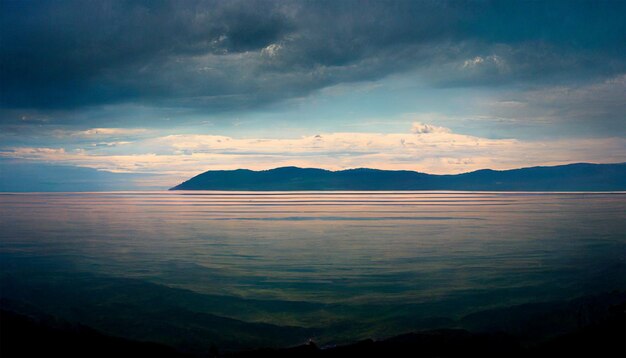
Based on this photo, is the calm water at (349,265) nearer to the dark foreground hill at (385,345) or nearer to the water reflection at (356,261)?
the water reflection at (356,261)

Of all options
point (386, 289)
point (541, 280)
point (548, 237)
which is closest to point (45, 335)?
point (386, 289)

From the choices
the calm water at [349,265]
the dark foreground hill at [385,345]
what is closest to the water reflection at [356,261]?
the calm water at [349,265]

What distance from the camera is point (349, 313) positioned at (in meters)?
13.4

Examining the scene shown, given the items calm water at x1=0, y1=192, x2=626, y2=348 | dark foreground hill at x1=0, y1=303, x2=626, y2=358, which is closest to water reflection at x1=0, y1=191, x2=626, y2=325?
calm water at x1=0, y1=192, x2=626, y2=348

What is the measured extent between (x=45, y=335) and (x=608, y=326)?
13.2 meters

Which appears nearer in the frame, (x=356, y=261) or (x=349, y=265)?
(x=349, y=265)

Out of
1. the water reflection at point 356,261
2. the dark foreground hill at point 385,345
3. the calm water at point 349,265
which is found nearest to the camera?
the dark foreground hill at point 385,345

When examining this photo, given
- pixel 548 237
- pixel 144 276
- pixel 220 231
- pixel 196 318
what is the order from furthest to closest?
pixel 220 231
pixel 548 237
pixel 144 276
pixel 196 318

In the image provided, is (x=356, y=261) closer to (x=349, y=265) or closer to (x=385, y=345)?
(x=349, y=265)

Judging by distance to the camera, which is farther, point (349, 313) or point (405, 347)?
point (349, 313)

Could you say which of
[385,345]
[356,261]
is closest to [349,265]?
[356,261]

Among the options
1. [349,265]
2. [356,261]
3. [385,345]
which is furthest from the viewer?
[356,261]

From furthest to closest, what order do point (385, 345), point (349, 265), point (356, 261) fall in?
point (356, 261), point (349, 265), point (385, 345)

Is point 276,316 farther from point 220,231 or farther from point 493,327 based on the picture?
point 220,231
